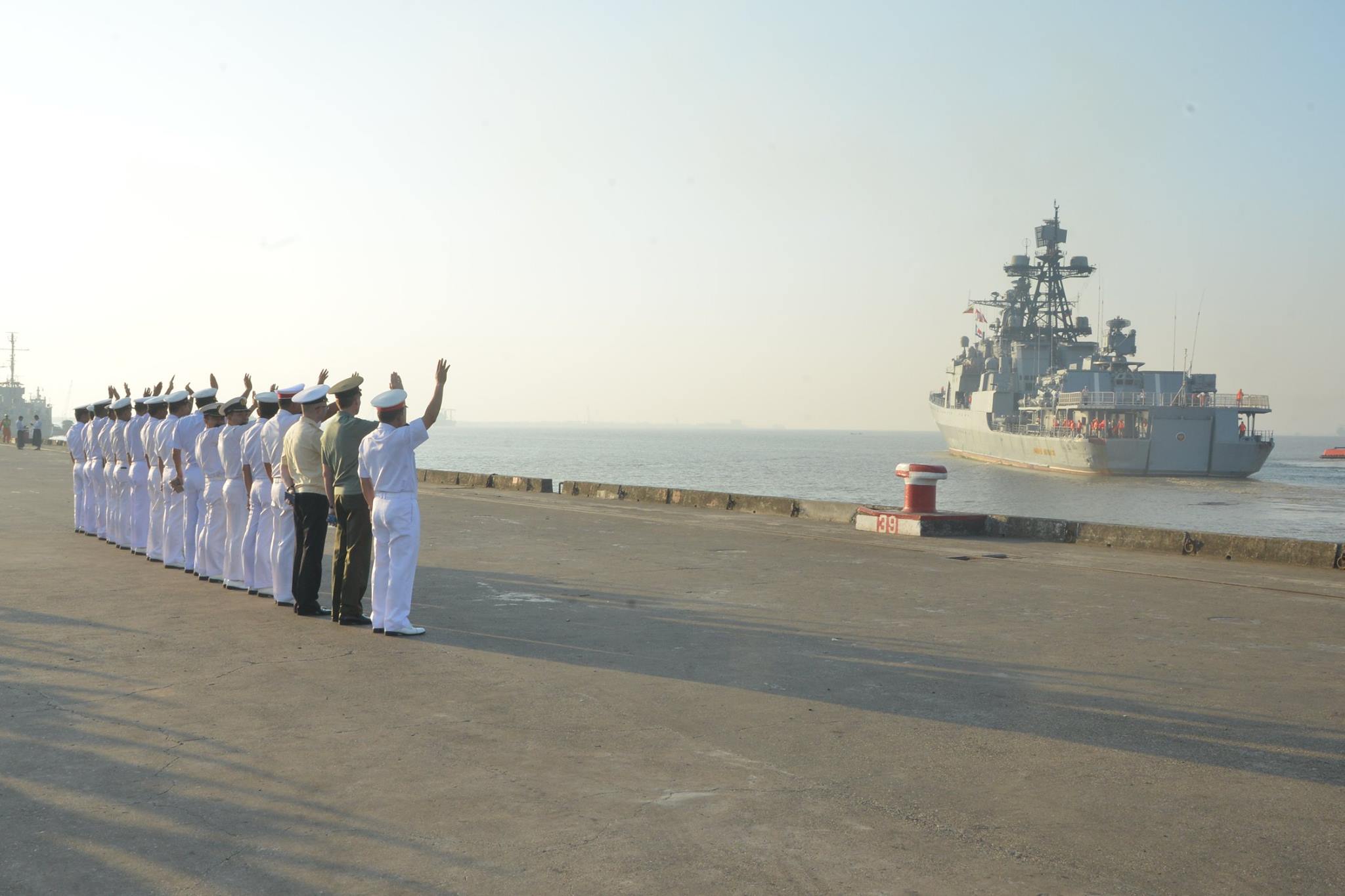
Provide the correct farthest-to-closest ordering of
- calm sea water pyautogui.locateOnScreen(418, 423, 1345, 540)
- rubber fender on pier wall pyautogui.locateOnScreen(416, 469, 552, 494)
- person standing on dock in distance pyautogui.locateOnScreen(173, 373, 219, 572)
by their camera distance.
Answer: calm sea water pyautogui.locateOnScreen(418, 423, 1345, 540)
rubber fender on pier wall pyautogui.locateOnScreen(416, 469, 552, 494)
person standing on dock in distance pyautogui.locateOnScreen(173, 373, 219, 572)

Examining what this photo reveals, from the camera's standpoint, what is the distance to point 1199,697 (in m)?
6.12

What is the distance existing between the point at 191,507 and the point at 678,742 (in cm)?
829

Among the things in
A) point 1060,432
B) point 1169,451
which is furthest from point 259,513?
point 1169,451

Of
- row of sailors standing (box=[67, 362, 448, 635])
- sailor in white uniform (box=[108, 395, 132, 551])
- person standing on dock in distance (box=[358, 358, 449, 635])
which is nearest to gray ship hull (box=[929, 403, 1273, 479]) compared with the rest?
sailor in white uniform (box=[108, 395, 132, 551])

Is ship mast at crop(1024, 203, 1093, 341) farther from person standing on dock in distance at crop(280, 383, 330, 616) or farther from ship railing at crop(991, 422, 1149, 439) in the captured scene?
person standing on dock in distance at crop(280, 383, 330, 616)

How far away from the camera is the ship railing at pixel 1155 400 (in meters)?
69.4

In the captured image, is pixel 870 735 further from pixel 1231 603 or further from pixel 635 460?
pixel 635 460

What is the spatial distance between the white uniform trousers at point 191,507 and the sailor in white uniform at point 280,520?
2.25 m

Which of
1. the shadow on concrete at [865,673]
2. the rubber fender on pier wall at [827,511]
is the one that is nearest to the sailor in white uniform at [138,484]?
the shadow on concrete at [865,673]

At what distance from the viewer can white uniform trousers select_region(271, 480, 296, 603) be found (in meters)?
9.24

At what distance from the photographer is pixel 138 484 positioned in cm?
1283

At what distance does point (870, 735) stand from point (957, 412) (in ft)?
290

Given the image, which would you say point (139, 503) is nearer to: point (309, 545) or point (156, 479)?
point (156, 479)

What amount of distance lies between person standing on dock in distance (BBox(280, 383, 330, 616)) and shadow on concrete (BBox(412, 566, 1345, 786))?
0.98m
